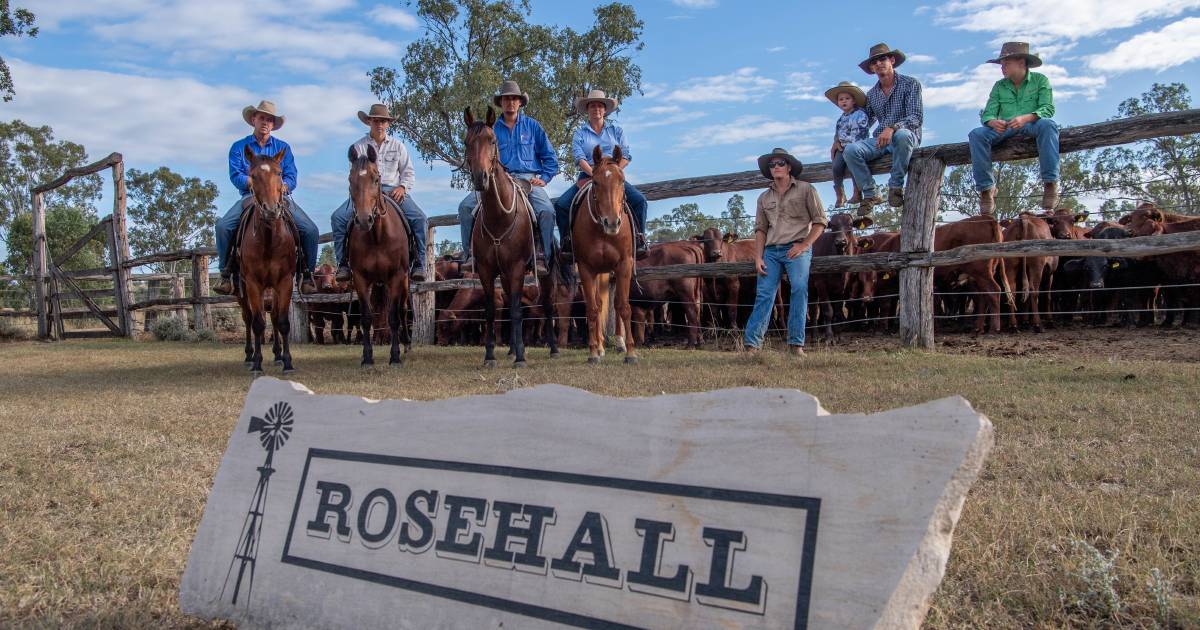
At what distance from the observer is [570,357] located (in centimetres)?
870

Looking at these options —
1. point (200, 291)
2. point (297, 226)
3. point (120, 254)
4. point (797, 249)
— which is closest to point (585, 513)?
point (797, 249)

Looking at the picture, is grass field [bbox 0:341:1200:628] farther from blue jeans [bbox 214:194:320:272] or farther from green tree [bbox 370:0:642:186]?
green tree [bbox 370:0:642:186]

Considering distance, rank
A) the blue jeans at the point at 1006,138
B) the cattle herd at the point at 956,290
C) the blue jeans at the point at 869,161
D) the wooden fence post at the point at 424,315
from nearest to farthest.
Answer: the blue jeans at the point at 1006,138, the blue jeans at the point at 869,161, the cattle herd at the point at 956,290, the wooden fence post at the point at 424,315

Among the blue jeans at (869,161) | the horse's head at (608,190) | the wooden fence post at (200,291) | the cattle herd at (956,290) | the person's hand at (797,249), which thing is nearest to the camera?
the person's hand at (797,249)

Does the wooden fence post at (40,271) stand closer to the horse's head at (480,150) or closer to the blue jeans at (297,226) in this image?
the blue jeans at (297,226)

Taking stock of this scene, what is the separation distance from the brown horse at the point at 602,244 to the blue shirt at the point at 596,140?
0.63 metres

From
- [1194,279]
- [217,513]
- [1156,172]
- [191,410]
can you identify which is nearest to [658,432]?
[217,513]

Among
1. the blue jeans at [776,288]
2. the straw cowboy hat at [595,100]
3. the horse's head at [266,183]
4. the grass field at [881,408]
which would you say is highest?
the straw cowboy hat at [595,100]

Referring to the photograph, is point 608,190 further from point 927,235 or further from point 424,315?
point 424,315

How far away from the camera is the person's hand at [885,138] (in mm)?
7367

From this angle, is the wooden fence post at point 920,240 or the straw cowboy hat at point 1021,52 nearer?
→ the straw cowboy hat at point 1021,52

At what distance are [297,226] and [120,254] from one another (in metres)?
10.7

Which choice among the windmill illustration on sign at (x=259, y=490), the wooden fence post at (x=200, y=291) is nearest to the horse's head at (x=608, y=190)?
the windmill illustration on sign at (x=259, y=490)

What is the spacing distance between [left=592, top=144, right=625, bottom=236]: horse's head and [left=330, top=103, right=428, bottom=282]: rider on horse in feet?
8.12
